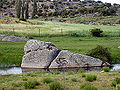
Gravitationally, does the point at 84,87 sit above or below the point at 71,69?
above

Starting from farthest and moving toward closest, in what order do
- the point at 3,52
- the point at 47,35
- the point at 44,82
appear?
the point at 47,35, the point at 3,52, the point at 44,82

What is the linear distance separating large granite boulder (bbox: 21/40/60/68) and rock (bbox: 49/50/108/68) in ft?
2.69

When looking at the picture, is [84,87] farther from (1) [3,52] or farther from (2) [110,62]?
(1) [3,52]

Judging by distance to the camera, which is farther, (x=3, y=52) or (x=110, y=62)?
(x=3, y=52)

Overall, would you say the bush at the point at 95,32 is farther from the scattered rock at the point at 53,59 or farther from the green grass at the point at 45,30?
the scattered rock at the point at 53,59

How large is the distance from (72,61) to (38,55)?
4110mm

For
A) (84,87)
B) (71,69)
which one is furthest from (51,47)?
(84,87)

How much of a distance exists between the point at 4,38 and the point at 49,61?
66.7 feet

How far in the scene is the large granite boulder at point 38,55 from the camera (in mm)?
28312

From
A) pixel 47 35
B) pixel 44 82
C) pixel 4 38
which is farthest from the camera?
pixel 47 35

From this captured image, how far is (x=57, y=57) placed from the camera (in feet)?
94.4

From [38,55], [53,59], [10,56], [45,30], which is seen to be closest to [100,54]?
[53,59]

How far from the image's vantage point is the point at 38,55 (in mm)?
29078

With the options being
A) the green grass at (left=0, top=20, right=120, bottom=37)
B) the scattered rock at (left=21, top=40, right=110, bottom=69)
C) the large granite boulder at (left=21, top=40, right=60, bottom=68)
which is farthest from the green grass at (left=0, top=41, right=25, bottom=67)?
the green grass at (left=0, top=20, right=120, bottom=37)
